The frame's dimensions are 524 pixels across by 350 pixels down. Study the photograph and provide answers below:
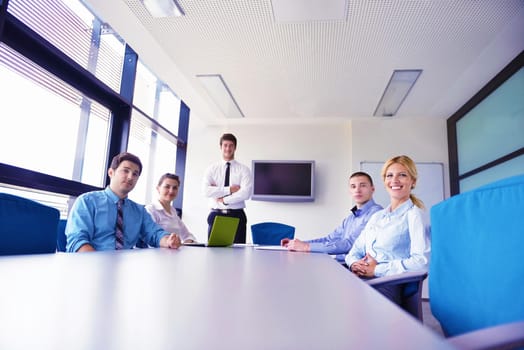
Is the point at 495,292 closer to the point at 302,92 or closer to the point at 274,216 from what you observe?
the point at 302,92

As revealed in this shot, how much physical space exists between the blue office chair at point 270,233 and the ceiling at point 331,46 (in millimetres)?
1726

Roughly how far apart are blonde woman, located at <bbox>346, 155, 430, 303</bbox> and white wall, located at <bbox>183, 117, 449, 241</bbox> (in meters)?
3.01

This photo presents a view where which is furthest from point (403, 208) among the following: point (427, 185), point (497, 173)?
point (427, 185)

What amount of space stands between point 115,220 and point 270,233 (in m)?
2.09

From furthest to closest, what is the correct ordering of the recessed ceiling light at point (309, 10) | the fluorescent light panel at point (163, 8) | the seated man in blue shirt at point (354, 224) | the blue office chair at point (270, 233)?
the blue office chair at point (270, 233) → the fluorescent light panel at point (163, 8) → the recessed ceiling light at point (309, 10) → the seated man in blue shirt at point (354, 224)

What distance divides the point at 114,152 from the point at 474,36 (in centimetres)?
368

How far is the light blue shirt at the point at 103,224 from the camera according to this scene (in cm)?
186

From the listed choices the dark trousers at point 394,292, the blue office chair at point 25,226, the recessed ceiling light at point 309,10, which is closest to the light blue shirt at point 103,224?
the blue office chair at point 25,226

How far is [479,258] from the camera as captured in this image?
0.85 metres

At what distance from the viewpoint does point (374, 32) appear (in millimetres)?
2885

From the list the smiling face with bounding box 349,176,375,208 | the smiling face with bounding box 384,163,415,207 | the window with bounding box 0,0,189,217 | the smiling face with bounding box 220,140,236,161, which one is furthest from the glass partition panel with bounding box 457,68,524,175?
the window with bounding box 0,0,189,217

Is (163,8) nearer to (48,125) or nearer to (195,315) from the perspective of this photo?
(48,125)

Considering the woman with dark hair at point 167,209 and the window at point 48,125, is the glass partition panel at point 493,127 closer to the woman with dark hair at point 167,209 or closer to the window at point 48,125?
the woman with dark hair at point 167,209

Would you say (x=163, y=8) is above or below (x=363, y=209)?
above
